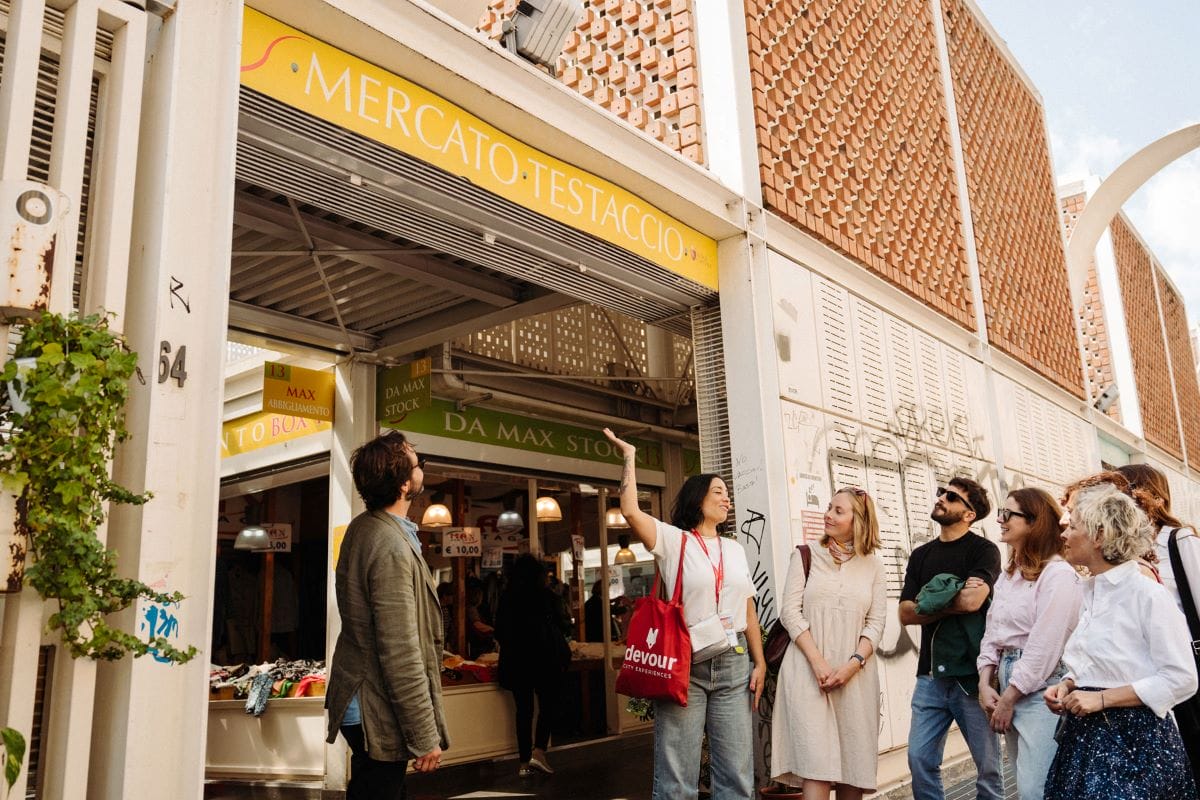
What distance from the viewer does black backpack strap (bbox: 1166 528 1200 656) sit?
3.46m

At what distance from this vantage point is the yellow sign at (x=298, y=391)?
7.54 metres

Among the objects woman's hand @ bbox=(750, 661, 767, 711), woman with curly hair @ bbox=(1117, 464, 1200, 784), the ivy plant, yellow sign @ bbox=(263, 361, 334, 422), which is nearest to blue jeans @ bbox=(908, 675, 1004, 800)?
woman's hand @ bbox=(750, 661, 767, 711)

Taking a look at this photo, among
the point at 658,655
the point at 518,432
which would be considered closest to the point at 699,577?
the point at 658,655

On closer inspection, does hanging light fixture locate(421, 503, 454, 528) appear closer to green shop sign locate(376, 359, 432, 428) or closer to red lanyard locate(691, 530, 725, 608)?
green shop sign locate(376, 359, 432, 428)

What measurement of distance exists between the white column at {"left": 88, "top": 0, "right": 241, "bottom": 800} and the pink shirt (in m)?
3.01

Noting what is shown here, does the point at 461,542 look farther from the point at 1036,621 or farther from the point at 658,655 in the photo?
the point at 1036,621

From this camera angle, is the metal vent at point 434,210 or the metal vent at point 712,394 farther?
the metal vent at point 712,394

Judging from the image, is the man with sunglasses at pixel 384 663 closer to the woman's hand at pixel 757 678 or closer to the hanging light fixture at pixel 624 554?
the woman's hand at pixel 757 678

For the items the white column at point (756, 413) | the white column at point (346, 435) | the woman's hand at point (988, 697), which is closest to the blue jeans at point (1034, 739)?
the woman's hand at point (988, 697)

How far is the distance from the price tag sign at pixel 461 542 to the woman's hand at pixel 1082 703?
685 centimetres

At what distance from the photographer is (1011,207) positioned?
11.1m

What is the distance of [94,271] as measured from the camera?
2988mm

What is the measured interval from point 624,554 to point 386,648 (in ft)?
24.5

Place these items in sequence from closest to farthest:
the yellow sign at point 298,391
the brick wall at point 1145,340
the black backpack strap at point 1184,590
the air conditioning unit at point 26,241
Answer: the air conditioning unit at point 26,241
the black backpack strap at point 1184,590
the yellow sign at point 298,391
the brick wall at point 1145,340
